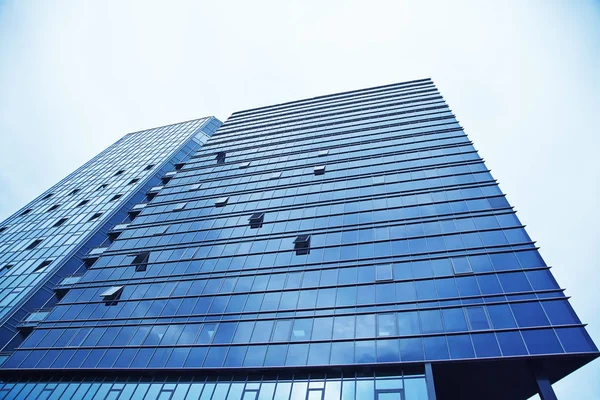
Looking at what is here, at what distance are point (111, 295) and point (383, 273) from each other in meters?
19.4

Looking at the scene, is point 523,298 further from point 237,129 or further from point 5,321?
point 237,129

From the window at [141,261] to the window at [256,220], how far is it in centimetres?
892

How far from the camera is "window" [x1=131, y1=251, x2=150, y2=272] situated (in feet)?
102

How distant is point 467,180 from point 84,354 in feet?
94.1

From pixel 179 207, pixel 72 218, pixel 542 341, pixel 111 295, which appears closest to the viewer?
pixel 542 341

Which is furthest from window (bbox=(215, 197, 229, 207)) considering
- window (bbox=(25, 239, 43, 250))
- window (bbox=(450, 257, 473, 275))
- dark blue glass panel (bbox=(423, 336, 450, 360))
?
dark blue glass panel (bbox=(423, 336, 450, 360))

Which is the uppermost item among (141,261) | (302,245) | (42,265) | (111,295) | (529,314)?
(302,245)

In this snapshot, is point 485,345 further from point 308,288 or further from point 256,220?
point 256,220

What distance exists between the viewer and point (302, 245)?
28.0 metres

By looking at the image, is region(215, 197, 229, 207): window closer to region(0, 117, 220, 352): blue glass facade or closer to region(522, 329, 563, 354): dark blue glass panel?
region(0, 117, 220, 352): blue glass facade

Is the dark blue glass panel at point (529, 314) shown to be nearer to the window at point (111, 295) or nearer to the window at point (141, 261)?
the window at point (111, 295)

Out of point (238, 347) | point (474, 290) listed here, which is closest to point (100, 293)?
point (238, 347)

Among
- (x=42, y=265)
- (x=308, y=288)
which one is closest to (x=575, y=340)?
(x=308, y=288)

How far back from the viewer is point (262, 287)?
25359 millimetres
